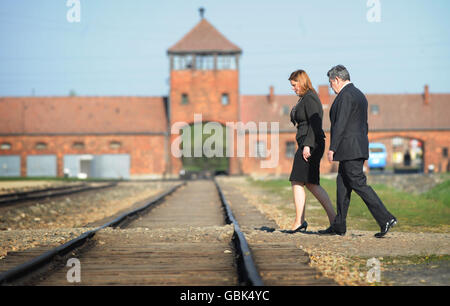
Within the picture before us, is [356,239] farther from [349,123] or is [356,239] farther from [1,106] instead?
[1,106]

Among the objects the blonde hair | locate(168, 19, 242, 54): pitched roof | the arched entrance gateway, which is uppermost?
locate(168, 19, 242, 54): pitched roof

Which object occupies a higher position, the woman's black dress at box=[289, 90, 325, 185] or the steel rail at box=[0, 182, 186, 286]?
the woman's black dress at box=[289, 90, 325, 185]

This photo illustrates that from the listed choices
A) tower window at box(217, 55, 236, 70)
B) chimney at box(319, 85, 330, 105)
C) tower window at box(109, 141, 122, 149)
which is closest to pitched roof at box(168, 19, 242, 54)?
tower window at box(217, 55, 236, 70)

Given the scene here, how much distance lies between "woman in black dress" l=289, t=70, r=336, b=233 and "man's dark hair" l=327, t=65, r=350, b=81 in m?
0.35

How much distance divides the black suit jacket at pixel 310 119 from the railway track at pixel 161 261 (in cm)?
144

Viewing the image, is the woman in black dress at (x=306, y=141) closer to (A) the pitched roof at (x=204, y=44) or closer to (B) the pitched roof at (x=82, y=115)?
(A) the pitched roof at (x=204, y=44)

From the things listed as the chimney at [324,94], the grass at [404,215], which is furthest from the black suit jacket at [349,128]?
the chimney at [324,94]

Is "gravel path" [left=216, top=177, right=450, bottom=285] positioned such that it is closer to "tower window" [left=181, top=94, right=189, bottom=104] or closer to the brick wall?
"tower window" [left=181, top=94, right=189, bottom=104]

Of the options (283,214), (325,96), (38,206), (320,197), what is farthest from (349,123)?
(325,96)

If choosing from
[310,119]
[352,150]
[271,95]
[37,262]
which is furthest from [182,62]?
[37,262]

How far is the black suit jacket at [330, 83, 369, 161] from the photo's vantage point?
6.50m

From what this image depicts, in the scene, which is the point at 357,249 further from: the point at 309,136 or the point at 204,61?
the point at 204,61

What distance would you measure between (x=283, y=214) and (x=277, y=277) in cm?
760

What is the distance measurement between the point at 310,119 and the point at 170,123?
41.2 m
